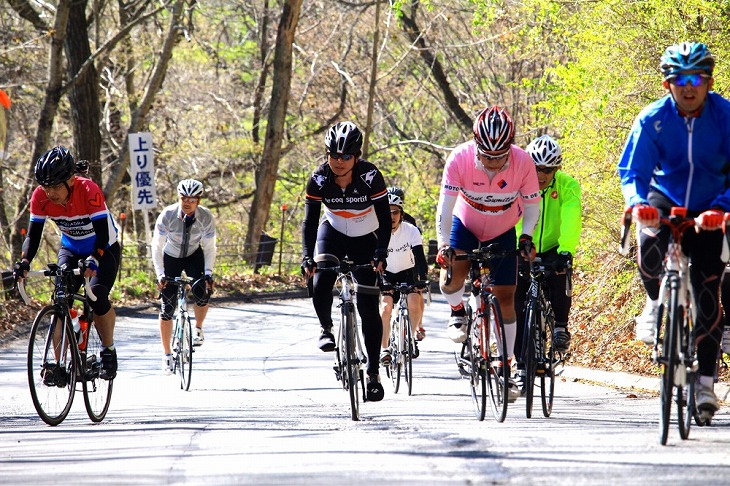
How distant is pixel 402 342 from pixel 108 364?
349 cm

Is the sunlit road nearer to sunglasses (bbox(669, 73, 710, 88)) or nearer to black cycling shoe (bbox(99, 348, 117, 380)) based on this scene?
black cycling shoe (bbox(99, 348, 117, 380))

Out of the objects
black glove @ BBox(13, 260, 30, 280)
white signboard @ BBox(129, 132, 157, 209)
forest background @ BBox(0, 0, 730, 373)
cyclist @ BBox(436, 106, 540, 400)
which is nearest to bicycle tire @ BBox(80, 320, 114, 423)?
black glove @ BBox(13, 260, 30, 280)

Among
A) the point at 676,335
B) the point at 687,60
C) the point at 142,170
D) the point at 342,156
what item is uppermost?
the point at 142,170

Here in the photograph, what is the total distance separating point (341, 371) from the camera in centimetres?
947

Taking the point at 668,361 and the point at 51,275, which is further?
the point at 51,275

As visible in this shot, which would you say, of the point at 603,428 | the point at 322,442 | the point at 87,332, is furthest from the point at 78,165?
the point at 603,428

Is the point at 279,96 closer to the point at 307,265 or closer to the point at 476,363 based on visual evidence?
the point at 307,265

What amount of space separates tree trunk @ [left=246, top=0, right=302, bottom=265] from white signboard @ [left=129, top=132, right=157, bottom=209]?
5.00m

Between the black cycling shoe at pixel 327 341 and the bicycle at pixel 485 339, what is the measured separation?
3.35 ft

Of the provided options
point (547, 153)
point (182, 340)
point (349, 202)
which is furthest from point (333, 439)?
point (182, 340)

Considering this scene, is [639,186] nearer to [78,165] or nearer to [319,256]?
[319,256]

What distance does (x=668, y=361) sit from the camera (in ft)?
22.6

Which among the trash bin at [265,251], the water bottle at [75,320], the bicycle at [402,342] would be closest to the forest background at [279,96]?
the trash bin at [265,251]

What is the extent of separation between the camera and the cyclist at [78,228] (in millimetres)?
9602
